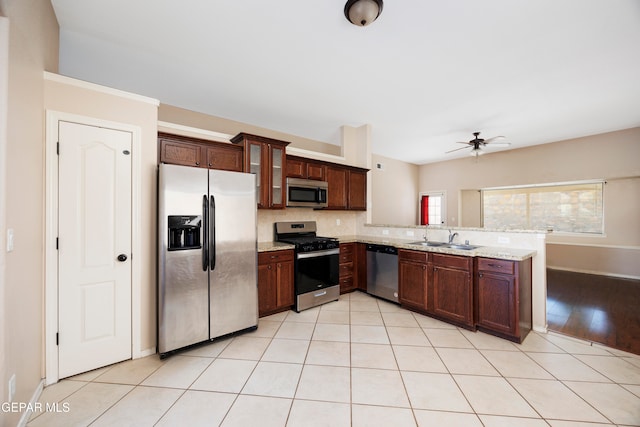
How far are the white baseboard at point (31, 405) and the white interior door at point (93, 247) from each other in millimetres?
130

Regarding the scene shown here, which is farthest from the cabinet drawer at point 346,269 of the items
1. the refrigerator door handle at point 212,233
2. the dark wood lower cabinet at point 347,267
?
the refrigerator door handle at point 212,233

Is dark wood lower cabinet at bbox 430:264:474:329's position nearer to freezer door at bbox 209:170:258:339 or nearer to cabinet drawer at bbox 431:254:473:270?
cabinet drawer at bbox 431:254:473:270

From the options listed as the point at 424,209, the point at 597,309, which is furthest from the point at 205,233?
the point at 424,209

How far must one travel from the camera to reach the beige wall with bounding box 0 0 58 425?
135cm

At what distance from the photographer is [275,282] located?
3.16m

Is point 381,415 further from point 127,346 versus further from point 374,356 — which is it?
point 127,346

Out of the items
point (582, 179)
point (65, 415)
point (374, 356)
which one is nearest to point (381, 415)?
point (374, 356)

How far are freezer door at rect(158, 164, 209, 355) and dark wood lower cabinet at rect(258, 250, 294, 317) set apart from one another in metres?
0.75

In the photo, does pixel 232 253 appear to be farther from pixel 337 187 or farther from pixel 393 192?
pixel 393 192

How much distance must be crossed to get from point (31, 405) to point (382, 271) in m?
3.57

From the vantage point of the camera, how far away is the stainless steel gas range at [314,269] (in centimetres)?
328

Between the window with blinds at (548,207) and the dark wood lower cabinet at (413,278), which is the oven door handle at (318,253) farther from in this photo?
the window with blinds at (548,207)

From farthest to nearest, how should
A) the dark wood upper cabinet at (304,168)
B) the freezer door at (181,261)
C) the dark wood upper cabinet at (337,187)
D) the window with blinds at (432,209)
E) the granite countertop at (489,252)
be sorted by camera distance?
the window with blinds at (432,209), the dark wood upper cabinet at (337,187), the dark wood upper cabinet at (304,168), the granite countertop at (489,252), the freezer door at (181,261)

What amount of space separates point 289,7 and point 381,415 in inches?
119
